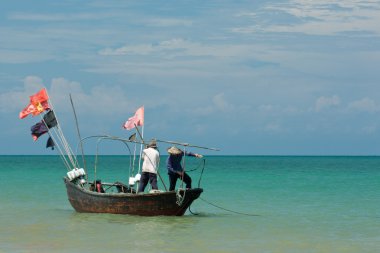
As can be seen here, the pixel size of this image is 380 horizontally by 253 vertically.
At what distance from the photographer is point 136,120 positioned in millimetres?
20125

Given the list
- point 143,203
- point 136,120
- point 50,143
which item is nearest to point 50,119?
point 50,143

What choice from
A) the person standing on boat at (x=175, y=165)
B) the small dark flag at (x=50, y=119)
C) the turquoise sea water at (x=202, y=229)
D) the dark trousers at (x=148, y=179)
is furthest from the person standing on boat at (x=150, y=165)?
the small dark flag at (x=50, y=119)

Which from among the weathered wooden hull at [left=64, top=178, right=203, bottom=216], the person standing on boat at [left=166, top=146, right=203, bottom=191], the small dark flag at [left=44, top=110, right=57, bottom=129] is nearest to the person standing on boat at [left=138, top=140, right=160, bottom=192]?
the person standing on boat at [left=166, top=146, right=203, bottom=191]

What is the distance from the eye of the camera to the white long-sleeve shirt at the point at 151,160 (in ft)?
61.7

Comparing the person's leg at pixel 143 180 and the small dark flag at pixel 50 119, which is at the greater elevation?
the small dark flag at pixel 50 119

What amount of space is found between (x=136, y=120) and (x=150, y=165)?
5.73 ft

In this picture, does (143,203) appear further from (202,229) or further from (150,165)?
(202,229)

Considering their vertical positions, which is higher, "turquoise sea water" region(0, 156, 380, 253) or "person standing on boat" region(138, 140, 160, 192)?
"person standing on boat" region(138, 140, 160, 192)

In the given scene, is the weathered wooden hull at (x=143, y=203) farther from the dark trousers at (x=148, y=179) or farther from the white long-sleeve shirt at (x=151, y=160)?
the white long-sleeve shirt at (x=151, y=160)

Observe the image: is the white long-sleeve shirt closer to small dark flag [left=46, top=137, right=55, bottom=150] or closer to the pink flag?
the pink flag

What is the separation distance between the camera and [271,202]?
89.1 ft

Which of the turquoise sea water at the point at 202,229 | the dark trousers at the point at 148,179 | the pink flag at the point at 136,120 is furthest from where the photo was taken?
the pink flag at the point at 136,120

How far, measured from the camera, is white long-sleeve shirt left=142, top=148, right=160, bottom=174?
1880 cm

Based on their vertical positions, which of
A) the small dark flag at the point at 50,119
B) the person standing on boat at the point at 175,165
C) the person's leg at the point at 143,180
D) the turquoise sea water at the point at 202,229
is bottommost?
the turquoise sea water at the point at 202,229
